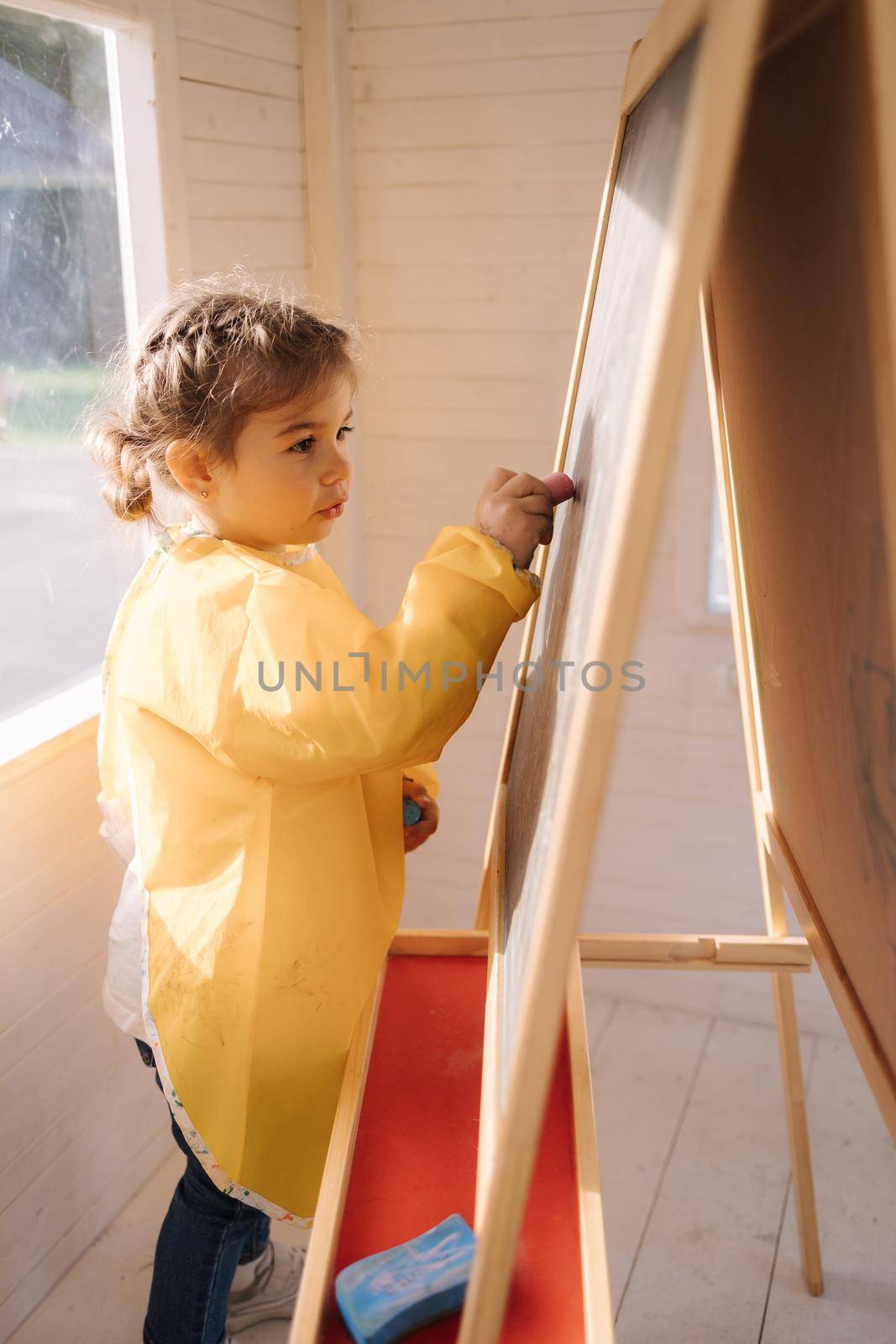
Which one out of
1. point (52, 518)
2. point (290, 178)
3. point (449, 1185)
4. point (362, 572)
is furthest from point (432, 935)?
point (290, 178)

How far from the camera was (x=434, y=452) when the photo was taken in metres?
2.01

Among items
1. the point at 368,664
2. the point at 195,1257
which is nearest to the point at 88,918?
the point at 195,1257

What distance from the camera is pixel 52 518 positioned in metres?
1.51

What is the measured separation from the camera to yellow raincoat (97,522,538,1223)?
850 millimetres

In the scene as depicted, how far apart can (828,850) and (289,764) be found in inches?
17.1

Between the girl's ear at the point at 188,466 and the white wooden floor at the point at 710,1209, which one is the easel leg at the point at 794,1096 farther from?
the girl's ear at the point at 188,466

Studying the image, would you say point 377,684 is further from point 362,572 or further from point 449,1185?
point 362,572

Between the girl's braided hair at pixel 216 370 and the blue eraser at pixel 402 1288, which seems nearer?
the blue eraser at pixel 402 1288

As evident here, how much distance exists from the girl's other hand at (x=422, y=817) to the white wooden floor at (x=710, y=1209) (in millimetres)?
757

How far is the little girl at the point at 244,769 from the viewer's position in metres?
0.89

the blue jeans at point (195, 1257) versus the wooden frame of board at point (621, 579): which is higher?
the wooden frame of board at point (621, 579)

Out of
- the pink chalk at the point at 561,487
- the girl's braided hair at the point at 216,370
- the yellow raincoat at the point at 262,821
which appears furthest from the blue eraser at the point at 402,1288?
the girl's braided hair at the point at 216,370

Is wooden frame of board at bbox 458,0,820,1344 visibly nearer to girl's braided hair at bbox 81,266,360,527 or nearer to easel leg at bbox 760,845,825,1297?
girl's braided hair at bbox 81,266,360,527

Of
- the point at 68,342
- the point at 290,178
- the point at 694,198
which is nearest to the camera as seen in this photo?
the point at 694,198
